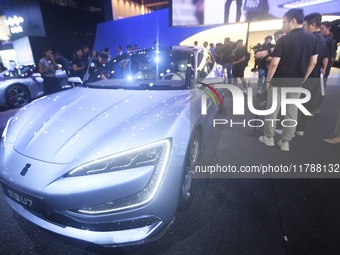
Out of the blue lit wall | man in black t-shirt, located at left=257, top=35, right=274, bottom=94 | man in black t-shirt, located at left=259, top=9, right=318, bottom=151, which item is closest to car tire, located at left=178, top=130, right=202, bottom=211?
man in black t-shirt, located at left=259, top=9, right=318, bottom=151

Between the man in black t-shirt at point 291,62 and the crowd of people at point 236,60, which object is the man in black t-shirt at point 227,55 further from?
the man in black t-shirt at point 291,62

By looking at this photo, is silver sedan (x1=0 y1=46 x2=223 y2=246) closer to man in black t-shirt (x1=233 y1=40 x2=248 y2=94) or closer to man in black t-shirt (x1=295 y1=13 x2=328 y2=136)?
man in black t-shirt (x1=295 y1=13 x2=328 y2=136)

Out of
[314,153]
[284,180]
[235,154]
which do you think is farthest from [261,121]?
[284,180]

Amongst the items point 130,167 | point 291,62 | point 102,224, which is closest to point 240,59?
point 291,62

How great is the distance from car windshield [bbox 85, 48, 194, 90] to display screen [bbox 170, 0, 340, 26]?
7996 millimetres

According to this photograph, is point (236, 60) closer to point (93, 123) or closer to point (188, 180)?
point (188, 180)

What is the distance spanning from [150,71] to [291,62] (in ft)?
5.98

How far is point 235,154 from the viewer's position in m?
2.80

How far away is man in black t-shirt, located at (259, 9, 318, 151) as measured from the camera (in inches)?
98.2

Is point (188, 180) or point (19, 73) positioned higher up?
point (19, 73)

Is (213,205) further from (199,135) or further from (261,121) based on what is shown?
(261,121)

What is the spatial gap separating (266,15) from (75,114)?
31.9ft

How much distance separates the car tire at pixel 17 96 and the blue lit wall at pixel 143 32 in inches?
362

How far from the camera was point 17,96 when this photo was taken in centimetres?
543
